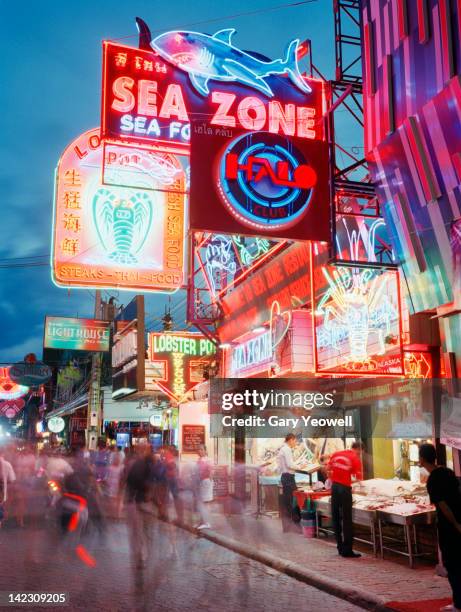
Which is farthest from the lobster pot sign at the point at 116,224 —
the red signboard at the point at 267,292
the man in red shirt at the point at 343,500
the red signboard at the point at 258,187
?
the man in red shirt at the point at 343,500

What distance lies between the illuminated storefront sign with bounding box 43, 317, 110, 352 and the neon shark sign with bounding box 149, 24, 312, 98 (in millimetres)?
14816

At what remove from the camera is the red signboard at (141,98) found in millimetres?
14586

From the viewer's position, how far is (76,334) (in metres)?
28.2

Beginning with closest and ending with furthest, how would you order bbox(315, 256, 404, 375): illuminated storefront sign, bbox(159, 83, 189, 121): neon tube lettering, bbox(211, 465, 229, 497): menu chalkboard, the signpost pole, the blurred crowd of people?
1. the blurred crowd of people
2. bbox(315, 256, 404, 375): illuminated storefront sign
3. bbox(159, 83, 189, 121): neon tube lettering
4. bbox(211, 465, 229, 497): menu chalkboard
5. the signpost pole

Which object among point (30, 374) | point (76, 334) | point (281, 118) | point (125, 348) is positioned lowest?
point (30, 374)

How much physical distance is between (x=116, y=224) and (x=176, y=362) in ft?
25.7

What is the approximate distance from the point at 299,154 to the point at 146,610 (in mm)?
8333

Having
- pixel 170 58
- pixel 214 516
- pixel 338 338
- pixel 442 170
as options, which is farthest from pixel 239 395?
pixel 442 170

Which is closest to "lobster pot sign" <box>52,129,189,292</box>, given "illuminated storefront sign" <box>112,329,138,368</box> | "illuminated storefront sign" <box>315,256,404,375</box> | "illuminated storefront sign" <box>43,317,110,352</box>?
"illuminated storefront sign" <box>315,256,404,375</box>

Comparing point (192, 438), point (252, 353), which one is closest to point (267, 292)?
point (252, 353)

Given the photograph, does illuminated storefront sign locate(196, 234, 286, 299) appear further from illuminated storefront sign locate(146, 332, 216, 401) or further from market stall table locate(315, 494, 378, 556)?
market stall table locate(315, 494, 378, 556)

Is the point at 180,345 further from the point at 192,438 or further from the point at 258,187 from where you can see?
the point at 258,187

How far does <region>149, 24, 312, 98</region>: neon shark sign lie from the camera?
603 inches

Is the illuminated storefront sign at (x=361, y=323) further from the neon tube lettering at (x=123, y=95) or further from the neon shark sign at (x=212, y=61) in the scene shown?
the neon tube lettering at (x=123, y=95)
